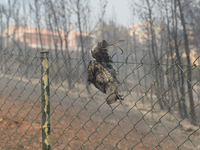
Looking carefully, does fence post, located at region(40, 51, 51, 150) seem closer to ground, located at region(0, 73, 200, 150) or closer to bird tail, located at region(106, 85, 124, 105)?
ground, located at region(0, 73, 200, 150)

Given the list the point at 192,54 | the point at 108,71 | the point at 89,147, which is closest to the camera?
the point at 108,71

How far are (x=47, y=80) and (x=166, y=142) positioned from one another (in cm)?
597

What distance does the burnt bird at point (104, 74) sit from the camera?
1578 mm

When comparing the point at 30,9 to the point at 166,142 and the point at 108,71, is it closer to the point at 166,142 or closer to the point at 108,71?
the point at 166,142

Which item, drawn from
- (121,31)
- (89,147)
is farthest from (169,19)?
(121,31)

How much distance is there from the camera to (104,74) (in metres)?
1.64

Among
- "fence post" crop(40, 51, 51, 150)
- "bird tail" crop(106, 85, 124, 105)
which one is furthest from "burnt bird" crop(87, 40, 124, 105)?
"fence post" crop(40, 51, 51, 150)

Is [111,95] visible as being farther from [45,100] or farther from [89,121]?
[89,121]

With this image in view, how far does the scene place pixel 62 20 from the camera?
19922mm

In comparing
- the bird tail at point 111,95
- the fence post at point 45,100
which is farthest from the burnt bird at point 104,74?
the fence post at point 45,100

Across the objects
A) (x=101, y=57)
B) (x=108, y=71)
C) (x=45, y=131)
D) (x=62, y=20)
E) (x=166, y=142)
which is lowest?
(x=166, y=142)

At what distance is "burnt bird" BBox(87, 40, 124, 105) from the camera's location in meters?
1.58

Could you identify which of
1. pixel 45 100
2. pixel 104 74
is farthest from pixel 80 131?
pixel 104 74

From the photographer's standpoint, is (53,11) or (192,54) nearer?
(53,11)
